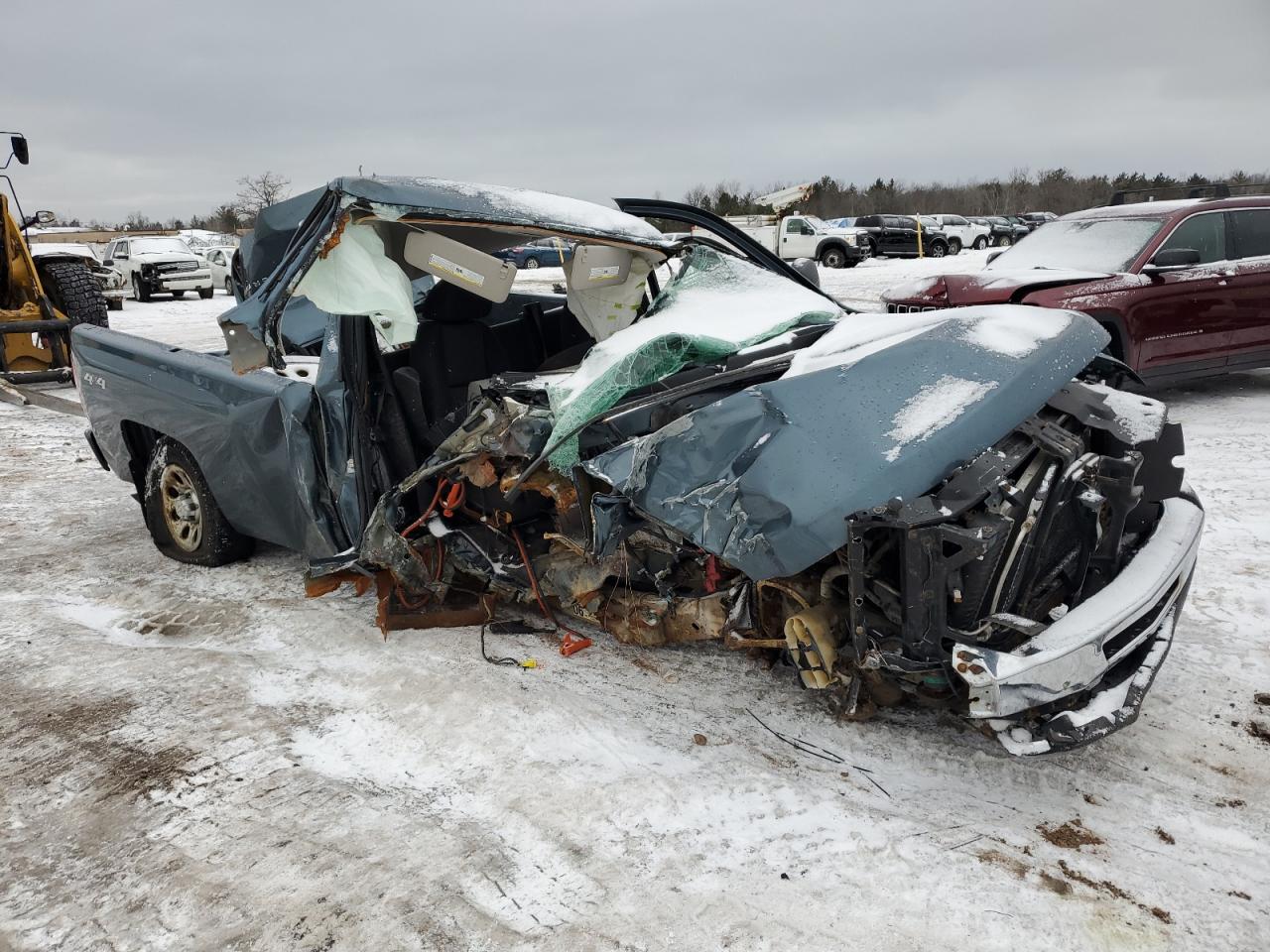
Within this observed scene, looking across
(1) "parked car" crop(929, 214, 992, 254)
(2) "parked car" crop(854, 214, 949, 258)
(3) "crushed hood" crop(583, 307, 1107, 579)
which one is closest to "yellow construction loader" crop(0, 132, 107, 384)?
(3) "crushed hood" crop(583, 307, 1107, 579)

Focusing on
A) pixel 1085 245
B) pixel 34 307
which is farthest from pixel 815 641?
pixel 34 307

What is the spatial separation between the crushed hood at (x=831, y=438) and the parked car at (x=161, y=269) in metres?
21.6

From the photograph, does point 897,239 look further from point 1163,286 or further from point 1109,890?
point 1109,890

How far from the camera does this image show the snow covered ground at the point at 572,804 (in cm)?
207

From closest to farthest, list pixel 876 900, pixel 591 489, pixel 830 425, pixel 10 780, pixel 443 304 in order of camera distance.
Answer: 1. pixel 876 900
2. pixel 830 425
3. pixel 10 780
4. pixel 591 489
5. pixel 443 304

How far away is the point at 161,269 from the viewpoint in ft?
68.0

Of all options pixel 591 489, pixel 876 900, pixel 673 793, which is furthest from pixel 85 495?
pixel 876 900

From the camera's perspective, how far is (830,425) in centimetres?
247

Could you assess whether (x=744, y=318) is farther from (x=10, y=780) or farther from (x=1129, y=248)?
(x=1129, y=248)

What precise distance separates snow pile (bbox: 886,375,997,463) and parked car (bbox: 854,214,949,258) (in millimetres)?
25163

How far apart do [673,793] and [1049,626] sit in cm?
115

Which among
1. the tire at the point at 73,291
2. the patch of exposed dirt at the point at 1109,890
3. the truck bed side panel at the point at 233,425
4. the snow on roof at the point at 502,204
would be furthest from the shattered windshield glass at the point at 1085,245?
the tire at the point at 73,291

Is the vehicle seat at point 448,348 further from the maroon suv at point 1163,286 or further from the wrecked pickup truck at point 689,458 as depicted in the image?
the maroon suv at point 1163,286

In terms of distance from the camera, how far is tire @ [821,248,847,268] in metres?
24.4
